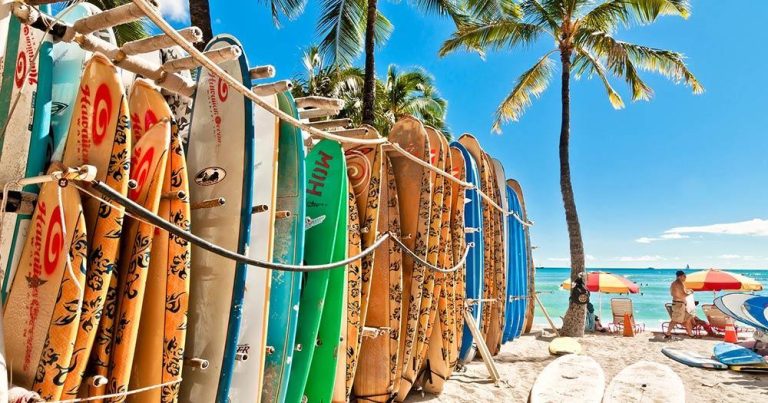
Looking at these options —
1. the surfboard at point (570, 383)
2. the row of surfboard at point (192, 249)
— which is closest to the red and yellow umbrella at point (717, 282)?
the surfboard at point (570, 383)

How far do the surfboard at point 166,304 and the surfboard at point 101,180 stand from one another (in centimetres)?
18

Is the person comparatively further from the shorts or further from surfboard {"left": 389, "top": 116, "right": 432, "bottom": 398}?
surfboard {"left": 389, "top": 116, "right": 432, "bottom": 398}

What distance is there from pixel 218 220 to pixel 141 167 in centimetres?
51

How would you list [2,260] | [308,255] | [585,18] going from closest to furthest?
[2,260] < [308,255] < [585,18]

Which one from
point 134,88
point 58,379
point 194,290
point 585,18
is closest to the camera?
point 58,379

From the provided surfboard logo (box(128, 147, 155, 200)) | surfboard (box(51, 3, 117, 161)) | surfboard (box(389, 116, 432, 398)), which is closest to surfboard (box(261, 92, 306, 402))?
surfboard logo (box(128, 147, 155, 200))

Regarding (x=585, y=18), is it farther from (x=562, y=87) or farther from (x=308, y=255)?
(x=308, y=255)

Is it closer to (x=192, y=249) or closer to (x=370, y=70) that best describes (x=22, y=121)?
(x=192, y=249)

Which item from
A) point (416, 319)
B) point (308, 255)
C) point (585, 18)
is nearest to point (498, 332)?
point (416, 319)

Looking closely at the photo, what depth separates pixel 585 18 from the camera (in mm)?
10141

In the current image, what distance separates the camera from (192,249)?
2420mm

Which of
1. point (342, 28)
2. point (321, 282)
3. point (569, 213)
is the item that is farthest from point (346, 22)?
point (321, 282)

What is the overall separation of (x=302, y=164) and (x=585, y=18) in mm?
9311

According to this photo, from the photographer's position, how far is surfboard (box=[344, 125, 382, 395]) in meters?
3.46
